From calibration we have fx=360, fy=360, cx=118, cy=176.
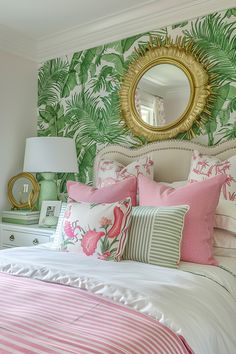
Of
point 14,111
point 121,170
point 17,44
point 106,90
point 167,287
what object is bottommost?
point 167,287

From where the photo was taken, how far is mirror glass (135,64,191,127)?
252 cm

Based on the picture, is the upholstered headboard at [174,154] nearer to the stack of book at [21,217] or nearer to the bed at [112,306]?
the bed at [112,306]

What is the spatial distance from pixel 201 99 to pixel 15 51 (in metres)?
1.72

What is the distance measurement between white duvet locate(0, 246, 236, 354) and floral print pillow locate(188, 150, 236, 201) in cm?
40

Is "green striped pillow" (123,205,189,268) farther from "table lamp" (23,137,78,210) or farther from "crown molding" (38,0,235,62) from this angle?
"crown molding" (38,0,235,62)

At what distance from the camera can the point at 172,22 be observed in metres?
2.56

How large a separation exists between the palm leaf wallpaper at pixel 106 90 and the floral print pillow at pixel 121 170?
10.5 inches

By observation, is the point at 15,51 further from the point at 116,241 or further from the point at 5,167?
the point at 116,241

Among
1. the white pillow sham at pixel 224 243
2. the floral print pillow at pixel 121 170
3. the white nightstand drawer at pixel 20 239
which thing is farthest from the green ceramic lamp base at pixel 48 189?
the white pillow sham at pixel 224 243

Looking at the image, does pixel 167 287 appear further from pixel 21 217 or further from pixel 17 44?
pixel 17 44

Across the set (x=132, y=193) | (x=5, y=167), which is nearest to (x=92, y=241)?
(x=132, y=193)

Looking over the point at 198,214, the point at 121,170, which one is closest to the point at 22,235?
the point at 121,170

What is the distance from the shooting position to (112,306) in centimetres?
117

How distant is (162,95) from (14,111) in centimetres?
135
